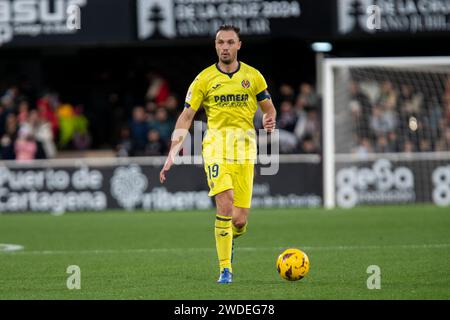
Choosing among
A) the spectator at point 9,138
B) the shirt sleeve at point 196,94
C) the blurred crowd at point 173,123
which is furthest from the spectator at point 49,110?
the shirt sleeve at point 196,94

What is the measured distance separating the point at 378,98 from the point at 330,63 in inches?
65.5

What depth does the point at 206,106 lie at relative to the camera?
10.3 meters

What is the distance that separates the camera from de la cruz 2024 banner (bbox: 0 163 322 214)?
22375 millimetres

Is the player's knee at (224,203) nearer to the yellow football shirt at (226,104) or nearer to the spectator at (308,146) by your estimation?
the yellow football shirt at (226,104)

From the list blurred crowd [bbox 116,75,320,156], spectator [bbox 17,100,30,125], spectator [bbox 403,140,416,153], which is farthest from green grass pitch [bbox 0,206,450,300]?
spectator [bbox 17,100,30,125]

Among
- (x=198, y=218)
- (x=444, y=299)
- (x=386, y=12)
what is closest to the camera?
(x=444, y=299)

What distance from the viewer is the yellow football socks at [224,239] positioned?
387 inches

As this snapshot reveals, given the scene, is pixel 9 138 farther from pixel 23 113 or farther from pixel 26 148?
pixel 23 113

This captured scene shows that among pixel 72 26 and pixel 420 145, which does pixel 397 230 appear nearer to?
pixel 420 145

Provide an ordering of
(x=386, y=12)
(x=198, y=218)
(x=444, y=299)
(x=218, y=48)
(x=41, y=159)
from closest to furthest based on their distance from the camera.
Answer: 1. (x=444, y=299)
2. (x=218, y=48)
3. (x=198, y=218)
4. (x=386, y=12)
5. (x=41, y=159)

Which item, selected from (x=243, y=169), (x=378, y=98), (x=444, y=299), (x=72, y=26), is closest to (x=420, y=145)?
(x=378, y=98)

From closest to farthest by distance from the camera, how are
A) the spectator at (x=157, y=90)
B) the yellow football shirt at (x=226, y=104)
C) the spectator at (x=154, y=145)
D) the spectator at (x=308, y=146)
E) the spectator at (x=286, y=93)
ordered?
the yellow football shirt at (x=226, y=104) < the spectator at (x=308, y=146) < the spectator at (x=154, y=145) < the spectator at (x=286, y=93) < the spectator at (x=157, y=90)

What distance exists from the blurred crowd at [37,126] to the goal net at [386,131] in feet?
20.3

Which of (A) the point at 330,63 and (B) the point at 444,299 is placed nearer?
(B) the point at 444,299
